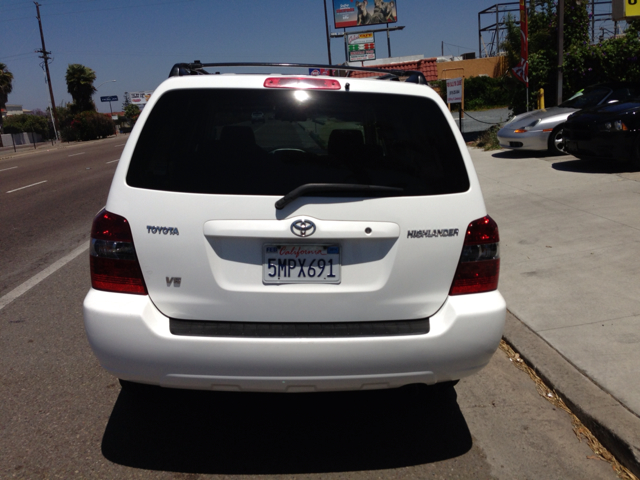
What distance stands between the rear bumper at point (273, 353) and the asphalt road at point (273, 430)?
486 millimetres

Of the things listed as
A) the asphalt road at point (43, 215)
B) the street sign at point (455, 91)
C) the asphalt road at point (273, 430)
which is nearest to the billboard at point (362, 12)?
the street sign at point (455, 91)

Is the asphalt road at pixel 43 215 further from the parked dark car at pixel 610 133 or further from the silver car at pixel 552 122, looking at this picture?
the silver car at pixel 552 122

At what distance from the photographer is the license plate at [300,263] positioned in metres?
2.72

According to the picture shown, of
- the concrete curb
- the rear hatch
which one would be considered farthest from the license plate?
the concrete curb

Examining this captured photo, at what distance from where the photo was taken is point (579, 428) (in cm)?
332

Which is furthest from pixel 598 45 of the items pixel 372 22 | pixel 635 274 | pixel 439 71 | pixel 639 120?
pixel 372 22

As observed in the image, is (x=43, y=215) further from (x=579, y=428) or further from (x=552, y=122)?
(x=552, y=122)

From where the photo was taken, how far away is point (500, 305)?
2949 mm

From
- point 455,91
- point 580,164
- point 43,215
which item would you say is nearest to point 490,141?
point 455,91

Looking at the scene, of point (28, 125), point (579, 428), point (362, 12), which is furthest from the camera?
point (28, 125)

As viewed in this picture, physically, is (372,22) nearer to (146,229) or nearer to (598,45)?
(598,45)

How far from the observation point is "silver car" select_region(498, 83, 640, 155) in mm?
12289

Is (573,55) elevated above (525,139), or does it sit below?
above

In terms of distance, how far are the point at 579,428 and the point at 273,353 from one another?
1.81 metres
